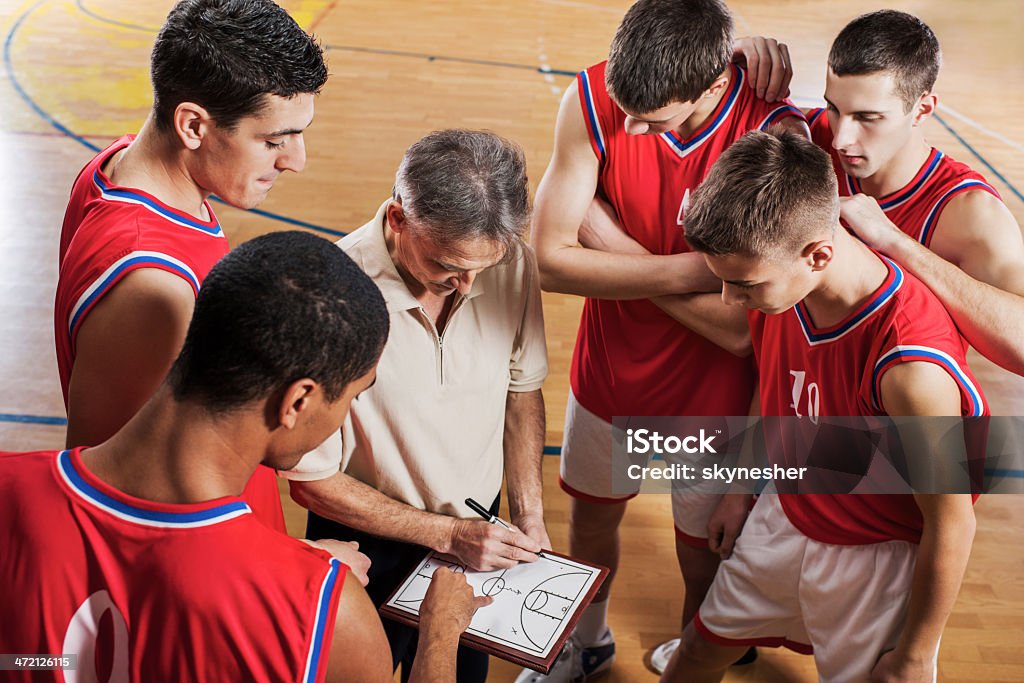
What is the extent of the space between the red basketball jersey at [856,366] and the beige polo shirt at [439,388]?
63 centimetres

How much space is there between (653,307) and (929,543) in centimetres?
A: 102

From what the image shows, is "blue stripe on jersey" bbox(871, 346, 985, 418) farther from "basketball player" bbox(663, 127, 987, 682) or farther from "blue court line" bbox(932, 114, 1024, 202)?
"blue court line" bbox(932, 114, 1024, 202)

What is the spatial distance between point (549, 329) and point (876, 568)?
3168 mm

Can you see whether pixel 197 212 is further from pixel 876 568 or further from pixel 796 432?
pixel 876 568

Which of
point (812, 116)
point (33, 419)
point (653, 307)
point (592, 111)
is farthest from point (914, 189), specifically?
point (33, 419)

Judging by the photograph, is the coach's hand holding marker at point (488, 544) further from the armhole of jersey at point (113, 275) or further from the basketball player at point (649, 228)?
the armhole of jersey at point (113, 275)

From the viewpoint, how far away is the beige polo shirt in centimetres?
217

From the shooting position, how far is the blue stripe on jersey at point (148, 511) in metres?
1.39

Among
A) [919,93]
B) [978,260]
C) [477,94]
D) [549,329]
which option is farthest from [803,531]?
[477,94]

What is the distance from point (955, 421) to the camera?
78.4 inches

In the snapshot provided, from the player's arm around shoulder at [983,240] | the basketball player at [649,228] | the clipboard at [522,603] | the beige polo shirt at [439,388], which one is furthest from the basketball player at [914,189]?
the clipboard at [522,603]

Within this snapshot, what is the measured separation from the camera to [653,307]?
8.97 ft

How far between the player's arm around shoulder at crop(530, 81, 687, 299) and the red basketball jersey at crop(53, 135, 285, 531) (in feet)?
2.97

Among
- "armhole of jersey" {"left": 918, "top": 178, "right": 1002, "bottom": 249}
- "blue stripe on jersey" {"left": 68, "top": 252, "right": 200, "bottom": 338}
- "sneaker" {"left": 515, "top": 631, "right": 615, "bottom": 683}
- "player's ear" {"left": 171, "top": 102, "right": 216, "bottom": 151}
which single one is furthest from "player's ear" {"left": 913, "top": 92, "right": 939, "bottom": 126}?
"sneaker" {"left": 515, "top": 631, "right": 615, "bottom": 683}
